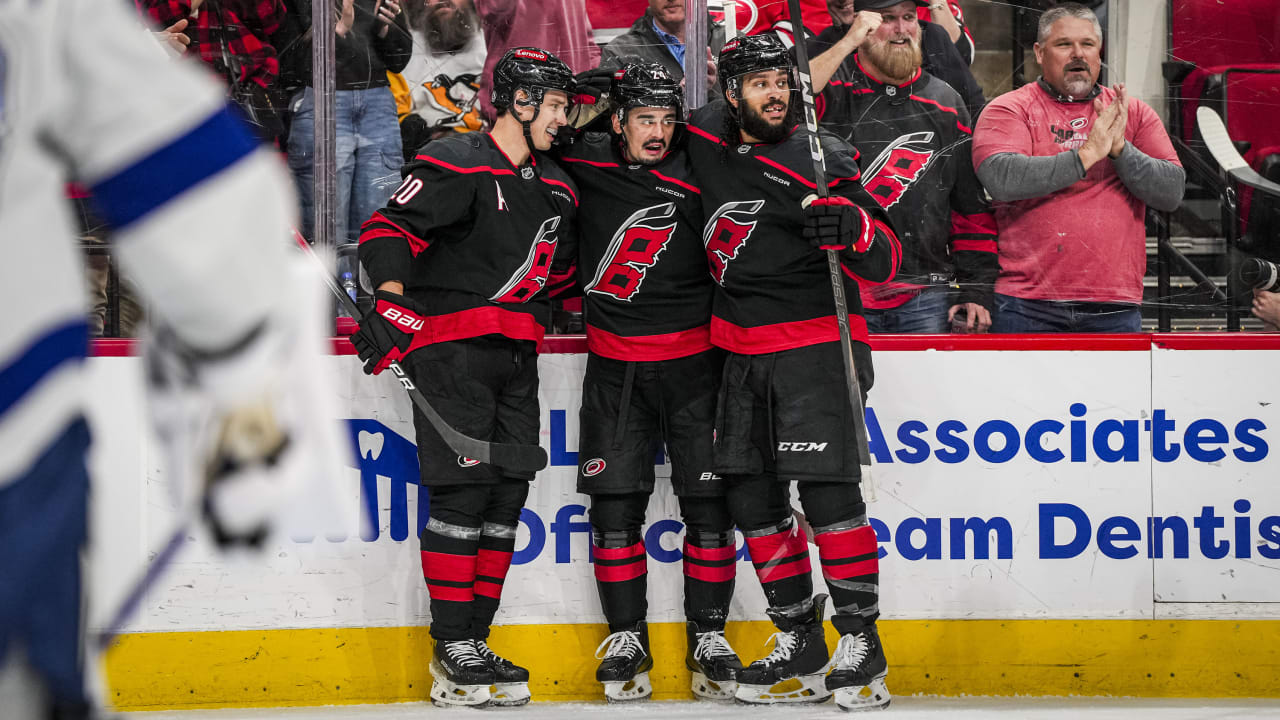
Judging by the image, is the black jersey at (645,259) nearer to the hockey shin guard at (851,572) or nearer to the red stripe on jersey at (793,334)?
the red stripe on jersey at (793,334)

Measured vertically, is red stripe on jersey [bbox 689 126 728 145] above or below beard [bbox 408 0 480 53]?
below

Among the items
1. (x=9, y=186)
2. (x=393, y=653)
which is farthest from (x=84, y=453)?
(x=393, y=653)

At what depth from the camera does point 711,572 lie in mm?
2887

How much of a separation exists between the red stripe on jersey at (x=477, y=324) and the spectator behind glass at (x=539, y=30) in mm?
519

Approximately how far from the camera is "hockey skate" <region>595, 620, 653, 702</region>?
2859 millimetres

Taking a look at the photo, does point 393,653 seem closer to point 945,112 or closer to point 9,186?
point 945,112

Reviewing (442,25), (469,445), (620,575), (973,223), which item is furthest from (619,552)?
(442,25)

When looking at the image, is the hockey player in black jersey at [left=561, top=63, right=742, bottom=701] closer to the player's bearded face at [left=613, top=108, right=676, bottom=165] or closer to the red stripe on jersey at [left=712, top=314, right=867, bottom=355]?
the player's bearded face at [left=613, top=108, right=676, bottom=165]

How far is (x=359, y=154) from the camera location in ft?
10.0

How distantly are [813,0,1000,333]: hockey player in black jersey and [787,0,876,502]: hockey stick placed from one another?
1.06ft

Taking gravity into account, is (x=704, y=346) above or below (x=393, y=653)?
above

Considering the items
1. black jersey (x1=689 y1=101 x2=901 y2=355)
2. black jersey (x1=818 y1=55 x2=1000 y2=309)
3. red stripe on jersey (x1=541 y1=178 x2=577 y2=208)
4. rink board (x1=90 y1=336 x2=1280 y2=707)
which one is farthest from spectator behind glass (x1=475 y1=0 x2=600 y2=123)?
rink board (x1=90 y1=336 x2=1280 y2=707)

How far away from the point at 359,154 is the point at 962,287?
1581mm

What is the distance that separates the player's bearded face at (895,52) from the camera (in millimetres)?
3041
